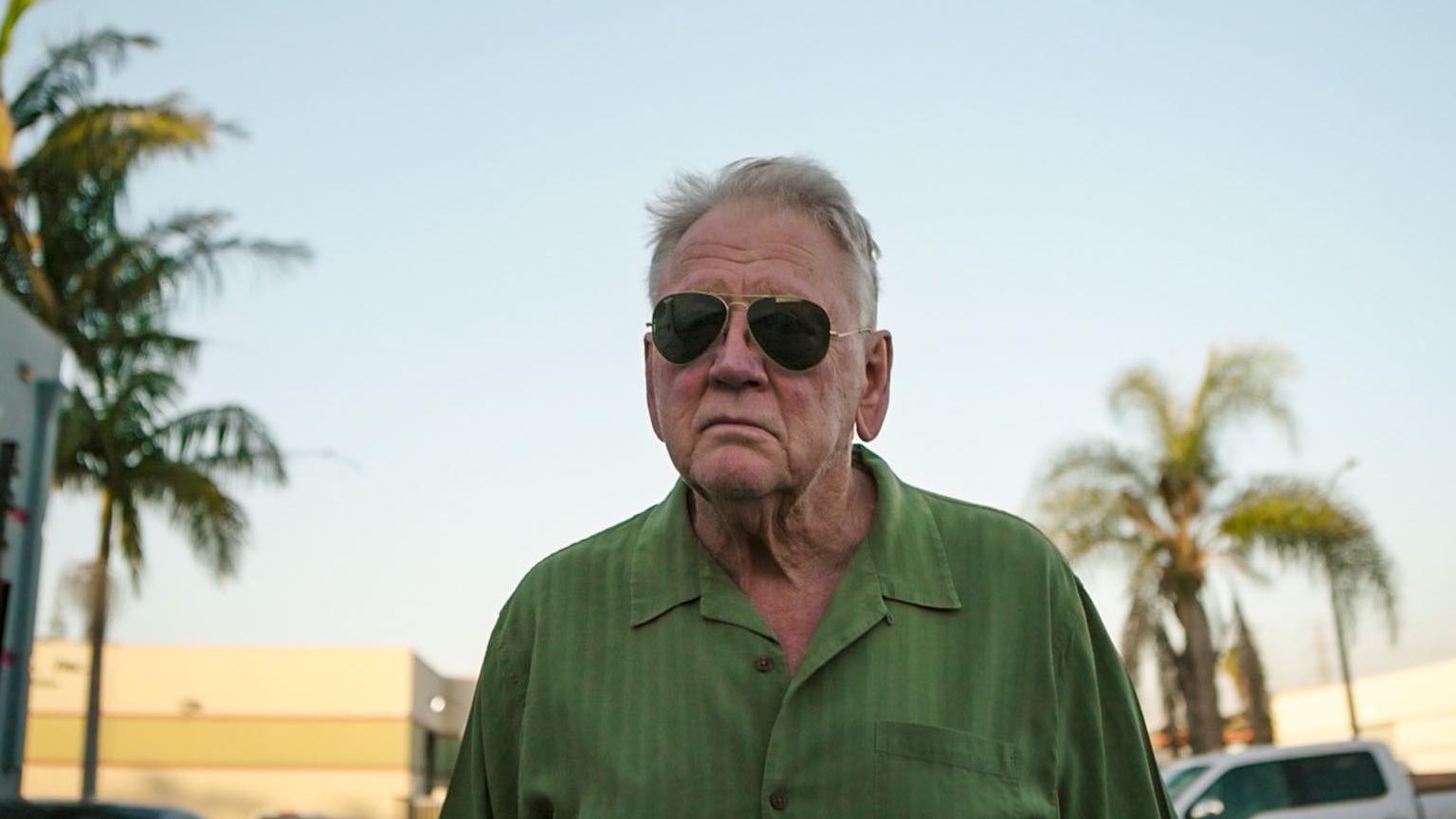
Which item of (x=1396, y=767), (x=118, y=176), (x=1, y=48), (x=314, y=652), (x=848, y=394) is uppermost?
(x=1, y=48)

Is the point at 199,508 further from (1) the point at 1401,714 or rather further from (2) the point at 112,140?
(1) the point at 1401,714

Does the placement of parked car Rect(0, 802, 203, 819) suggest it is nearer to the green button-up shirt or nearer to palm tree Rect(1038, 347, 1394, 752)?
the green button-up shirt

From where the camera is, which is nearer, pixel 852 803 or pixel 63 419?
pixel 852 803

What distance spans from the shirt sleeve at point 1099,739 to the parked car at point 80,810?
5359 millimetres

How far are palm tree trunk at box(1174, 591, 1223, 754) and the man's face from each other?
825 inches

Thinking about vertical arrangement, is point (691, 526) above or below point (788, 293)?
below

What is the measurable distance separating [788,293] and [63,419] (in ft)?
56.4

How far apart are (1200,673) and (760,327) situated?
21.2 meters

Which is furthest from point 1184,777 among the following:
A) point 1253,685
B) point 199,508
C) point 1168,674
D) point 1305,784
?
point 199,508

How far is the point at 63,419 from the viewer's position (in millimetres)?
17594

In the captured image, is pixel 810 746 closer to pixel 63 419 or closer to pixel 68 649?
pixel 63 419

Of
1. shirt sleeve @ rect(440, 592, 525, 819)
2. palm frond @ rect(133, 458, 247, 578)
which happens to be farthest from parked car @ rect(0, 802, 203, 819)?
palm frond @ rect(133, 458, 247, 578)

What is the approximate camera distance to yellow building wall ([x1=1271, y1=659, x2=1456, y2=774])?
4431 cm

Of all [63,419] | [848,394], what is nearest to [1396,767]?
[848,394]
